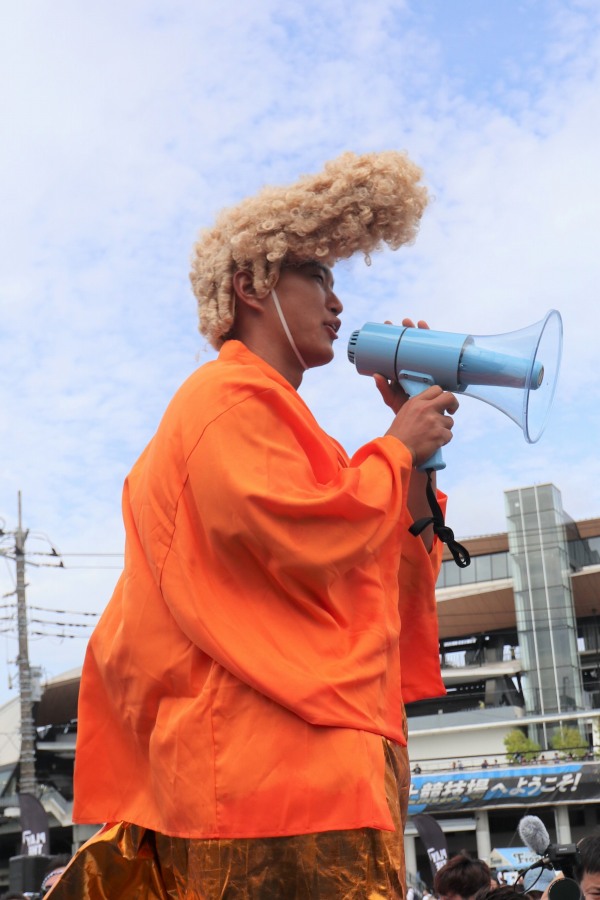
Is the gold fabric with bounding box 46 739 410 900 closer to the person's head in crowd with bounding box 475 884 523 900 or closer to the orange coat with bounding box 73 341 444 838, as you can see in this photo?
the orange coat with bounding box 73 341 444 838

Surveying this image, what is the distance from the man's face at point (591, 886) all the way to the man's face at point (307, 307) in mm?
2502

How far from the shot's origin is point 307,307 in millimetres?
2430

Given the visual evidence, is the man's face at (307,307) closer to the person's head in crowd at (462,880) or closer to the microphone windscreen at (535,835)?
the microphone windscreen at (535,835)

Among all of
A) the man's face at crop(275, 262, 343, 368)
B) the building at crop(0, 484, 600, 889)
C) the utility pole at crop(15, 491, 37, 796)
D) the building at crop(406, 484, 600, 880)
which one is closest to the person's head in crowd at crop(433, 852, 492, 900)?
the man's face at crop(275, 262, 343, 368)

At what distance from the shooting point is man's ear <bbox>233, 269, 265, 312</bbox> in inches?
95.7

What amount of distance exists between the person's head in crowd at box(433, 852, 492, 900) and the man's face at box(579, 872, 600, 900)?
1.81 meters

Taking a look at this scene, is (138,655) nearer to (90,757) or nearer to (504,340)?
(90,757)

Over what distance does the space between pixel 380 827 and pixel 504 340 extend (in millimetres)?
1163

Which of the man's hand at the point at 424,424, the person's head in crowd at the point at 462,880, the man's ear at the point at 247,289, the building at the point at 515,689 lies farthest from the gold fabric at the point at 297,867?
the building at the point at 515,689

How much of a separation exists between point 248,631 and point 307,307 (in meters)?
0.83

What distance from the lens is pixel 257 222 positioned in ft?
7.81

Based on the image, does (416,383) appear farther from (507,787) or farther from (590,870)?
(507,787)

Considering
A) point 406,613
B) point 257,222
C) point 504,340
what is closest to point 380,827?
point 406,613

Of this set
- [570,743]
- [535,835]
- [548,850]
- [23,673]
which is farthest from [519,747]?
[548,850]
